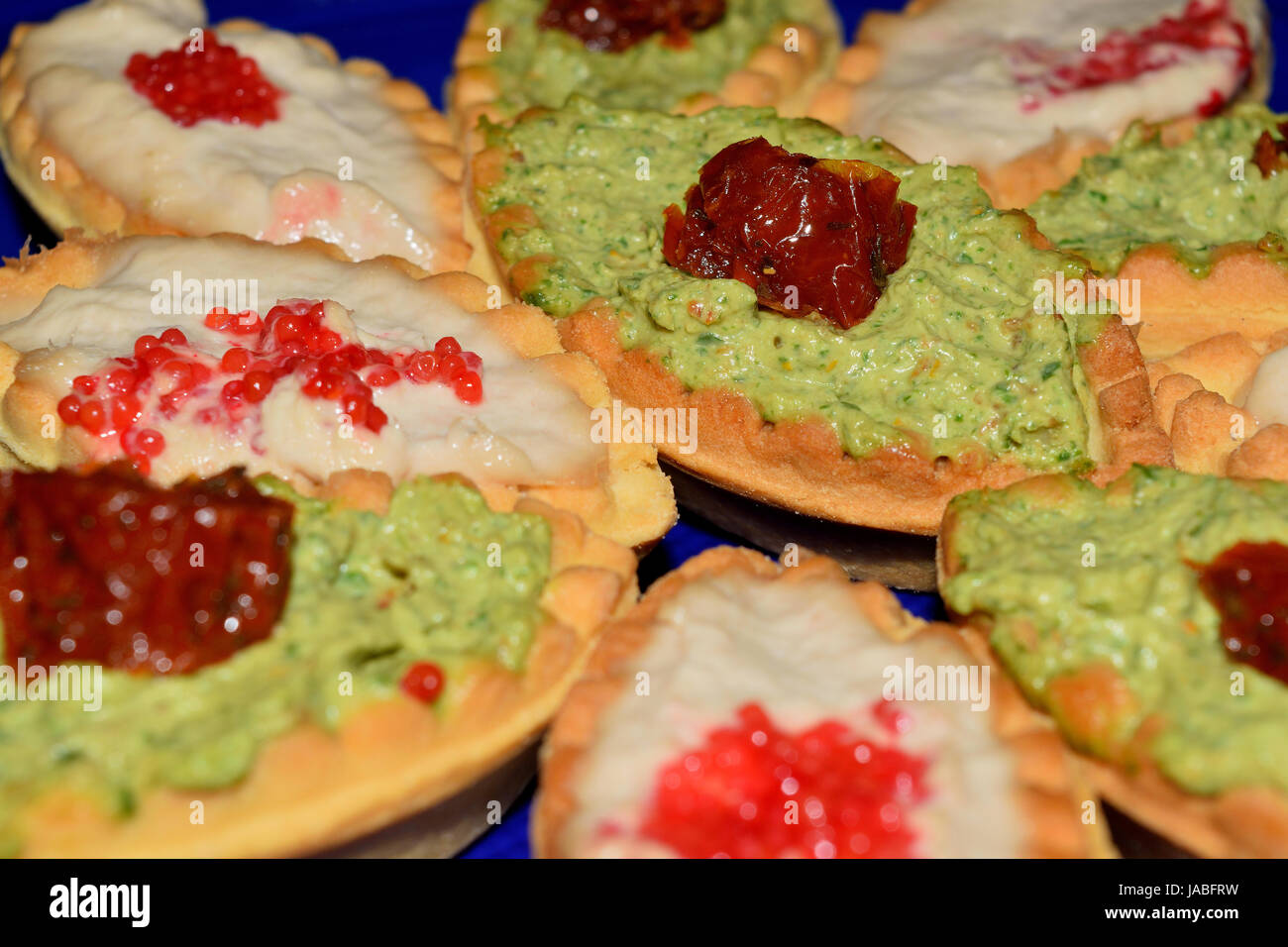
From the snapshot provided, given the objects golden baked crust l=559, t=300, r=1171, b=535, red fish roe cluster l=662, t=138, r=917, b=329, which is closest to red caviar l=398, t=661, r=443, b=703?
golden baked crust l=559, t=300, r=1171, b=535

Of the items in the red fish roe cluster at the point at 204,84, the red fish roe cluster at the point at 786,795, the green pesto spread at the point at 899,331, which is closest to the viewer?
the red fish roe cluster at the point at 786,795

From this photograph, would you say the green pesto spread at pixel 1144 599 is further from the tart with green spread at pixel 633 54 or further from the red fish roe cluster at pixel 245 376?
the tart with green spread at pixel 633 54

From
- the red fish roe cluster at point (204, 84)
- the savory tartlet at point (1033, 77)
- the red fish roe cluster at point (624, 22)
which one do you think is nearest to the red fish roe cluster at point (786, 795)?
the savory tartlet at point (1033, 77)

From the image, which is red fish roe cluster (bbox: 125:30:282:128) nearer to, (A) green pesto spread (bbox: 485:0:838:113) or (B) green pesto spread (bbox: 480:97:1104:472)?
(A) green pesto spread (bbox: 485:0:838:113)

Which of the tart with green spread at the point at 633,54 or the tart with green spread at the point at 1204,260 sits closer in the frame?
the tart with green spread at the point at 1204,260

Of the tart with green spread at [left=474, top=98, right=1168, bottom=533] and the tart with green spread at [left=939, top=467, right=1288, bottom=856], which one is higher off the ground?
the tart with green spread at [left=474, top=98, right=1168, bottom=533]

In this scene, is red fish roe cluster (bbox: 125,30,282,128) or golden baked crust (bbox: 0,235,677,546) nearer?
golden baked crust (bbox: 0,235,677,546)
